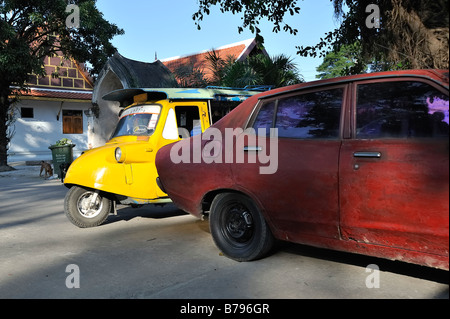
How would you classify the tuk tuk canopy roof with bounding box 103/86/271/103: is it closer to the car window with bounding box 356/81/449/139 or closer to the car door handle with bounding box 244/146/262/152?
the car door handle with bounding box 244/146/262/152

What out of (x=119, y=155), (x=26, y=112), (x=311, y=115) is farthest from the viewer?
(x=26, y=112)

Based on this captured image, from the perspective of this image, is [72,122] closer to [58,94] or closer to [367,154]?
[58,94]

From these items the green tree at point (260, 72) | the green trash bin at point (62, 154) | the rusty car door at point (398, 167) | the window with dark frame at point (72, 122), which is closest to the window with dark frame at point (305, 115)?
the rusty car door at point (398, 167)

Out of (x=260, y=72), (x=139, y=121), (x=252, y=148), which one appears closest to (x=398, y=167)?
(x=252, y=148)

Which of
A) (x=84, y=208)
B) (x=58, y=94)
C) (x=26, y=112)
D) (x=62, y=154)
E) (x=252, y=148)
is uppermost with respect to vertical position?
(x=58, y=94)

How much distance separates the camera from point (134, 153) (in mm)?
5484

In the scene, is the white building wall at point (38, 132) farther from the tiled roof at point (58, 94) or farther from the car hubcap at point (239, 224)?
the car hubcap at point (239, 224)

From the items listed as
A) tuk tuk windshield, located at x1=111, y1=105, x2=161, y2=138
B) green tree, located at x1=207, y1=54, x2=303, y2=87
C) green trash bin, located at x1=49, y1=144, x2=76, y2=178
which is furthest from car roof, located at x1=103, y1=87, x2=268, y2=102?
green trash bin, located at x1=49, y1=144, x2=76, y2=178

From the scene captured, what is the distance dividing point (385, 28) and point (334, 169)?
423cm

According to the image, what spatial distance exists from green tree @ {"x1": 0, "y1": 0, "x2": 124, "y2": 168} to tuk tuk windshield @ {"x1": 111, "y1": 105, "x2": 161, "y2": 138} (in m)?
9.89

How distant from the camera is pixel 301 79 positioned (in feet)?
43.9

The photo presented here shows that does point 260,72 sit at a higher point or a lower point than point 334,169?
higher

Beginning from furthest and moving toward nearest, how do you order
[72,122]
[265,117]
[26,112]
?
[72,122], [26,112], [265,117]

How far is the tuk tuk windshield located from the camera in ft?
19.3
